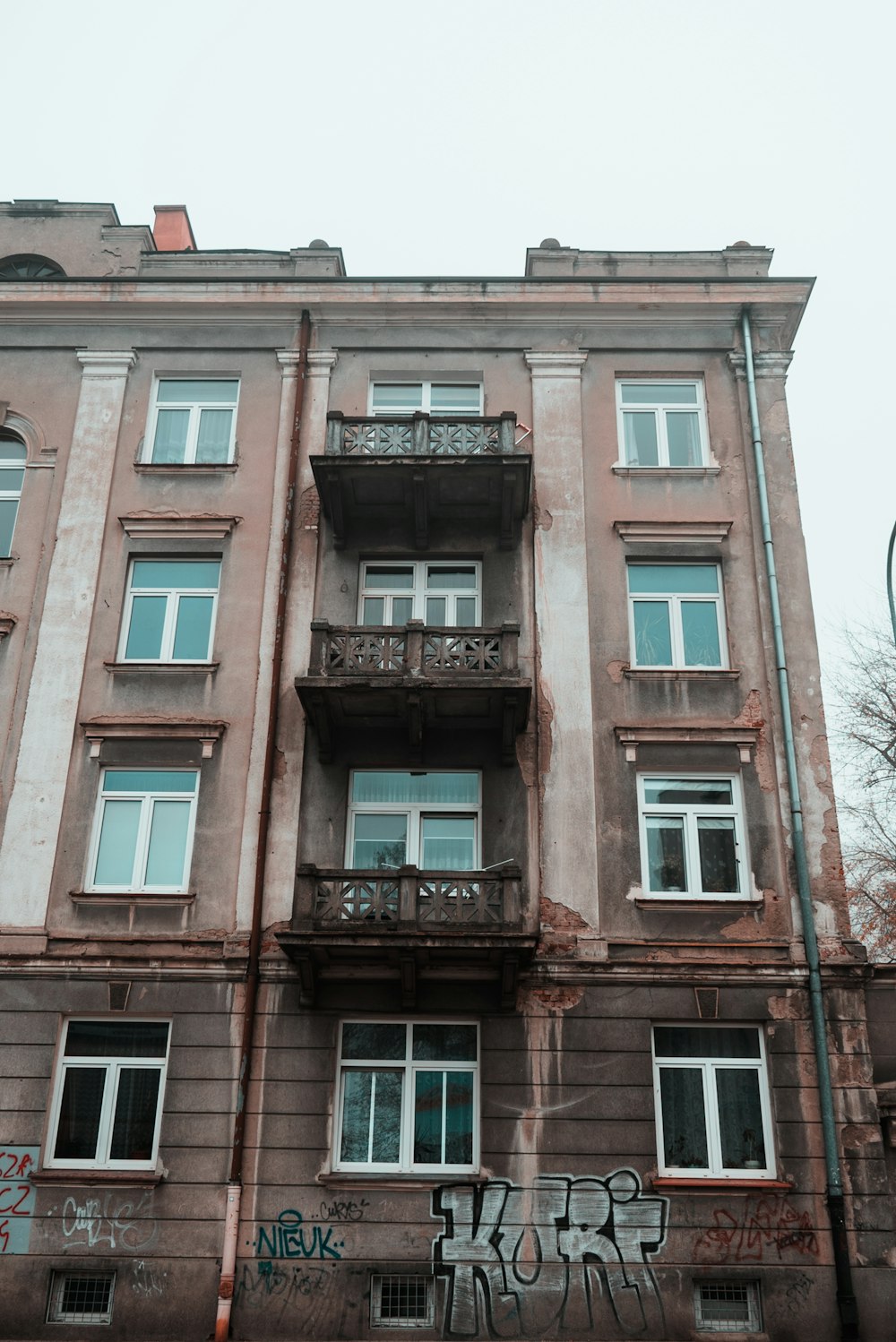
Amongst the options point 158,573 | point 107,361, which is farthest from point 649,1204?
point 107,361

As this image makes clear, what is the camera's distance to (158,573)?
59.9ft

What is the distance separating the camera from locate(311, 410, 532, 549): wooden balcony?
1738cm

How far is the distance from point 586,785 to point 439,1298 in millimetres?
6635

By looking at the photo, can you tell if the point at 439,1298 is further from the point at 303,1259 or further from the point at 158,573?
the point at 158,573

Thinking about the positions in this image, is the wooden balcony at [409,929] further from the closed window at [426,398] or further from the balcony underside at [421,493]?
the closed window at [426,398]

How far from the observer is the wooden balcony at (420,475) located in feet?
57.0

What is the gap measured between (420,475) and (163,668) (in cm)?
469

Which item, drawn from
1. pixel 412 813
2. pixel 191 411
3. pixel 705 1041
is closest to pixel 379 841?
pixel 412 813

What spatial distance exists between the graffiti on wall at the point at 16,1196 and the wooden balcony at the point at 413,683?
628cm

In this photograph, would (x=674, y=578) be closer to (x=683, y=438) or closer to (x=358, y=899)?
(x=683, y=438)

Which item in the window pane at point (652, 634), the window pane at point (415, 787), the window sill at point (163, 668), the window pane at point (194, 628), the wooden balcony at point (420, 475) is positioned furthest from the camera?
the window pane at point (194, 628)

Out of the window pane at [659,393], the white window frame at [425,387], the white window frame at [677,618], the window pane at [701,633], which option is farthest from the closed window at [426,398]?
the window pane at [701,633]

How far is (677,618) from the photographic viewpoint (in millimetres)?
17797

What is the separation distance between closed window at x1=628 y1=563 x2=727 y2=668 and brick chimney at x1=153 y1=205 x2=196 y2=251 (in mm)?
10799
